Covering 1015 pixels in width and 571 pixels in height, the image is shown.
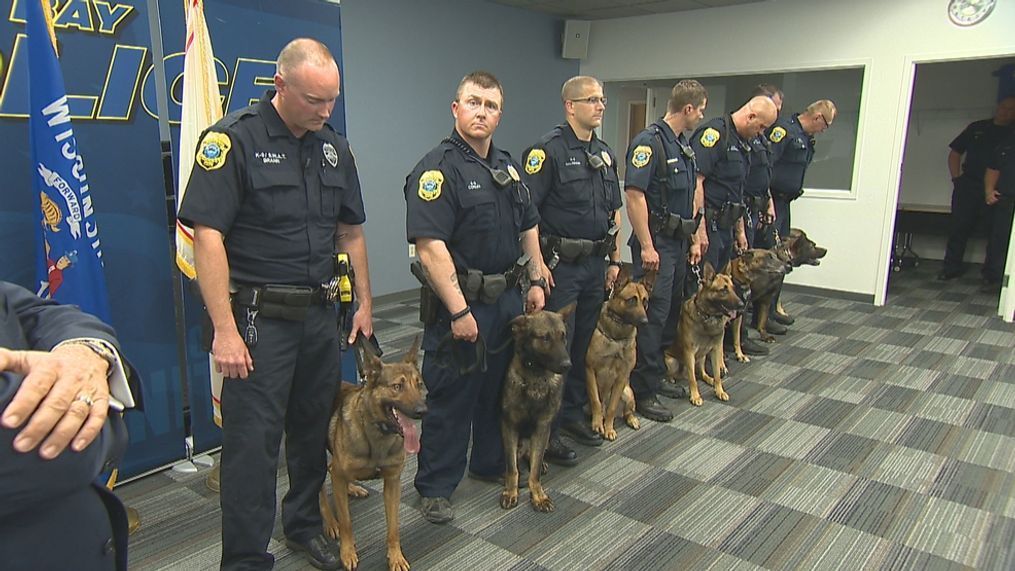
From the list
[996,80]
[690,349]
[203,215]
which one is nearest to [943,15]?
[996,80]

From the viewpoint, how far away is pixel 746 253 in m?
4.30

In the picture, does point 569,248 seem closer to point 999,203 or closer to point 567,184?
point 567,184

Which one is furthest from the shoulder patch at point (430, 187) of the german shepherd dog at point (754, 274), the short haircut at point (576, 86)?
the german shepherd dog at point (754, 274)

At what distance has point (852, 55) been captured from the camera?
224 inches

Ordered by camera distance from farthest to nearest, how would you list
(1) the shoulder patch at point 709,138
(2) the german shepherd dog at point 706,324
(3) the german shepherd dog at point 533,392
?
(1) the shoulder patch at point 709,138
(2) the german shepherd dog at point 706,324
(3) the german shepherd dog at point 533,392

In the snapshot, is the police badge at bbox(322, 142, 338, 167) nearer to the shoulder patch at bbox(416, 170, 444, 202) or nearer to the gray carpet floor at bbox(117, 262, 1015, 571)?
the shoulder patch at bbox(416, 170, 444, 202)

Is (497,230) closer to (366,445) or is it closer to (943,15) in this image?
(366,445)

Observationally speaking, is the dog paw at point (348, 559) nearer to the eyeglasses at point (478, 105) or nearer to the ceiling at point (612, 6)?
the eyeglasses at point (478, 105)

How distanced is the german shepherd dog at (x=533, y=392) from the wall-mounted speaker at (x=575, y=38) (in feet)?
17.3

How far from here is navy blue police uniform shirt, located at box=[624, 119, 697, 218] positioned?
330 centimetres

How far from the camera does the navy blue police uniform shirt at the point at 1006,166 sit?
6055 mm

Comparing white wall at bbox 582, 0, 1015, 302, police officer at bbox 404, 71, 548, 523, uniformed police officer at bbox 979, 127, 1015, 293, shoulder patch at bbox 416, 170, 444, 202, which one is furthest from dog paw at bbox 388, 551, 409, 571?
uniformed police officer at bbox 979, 127, 1015, 293

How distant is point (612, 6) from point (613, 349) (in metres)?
4.61

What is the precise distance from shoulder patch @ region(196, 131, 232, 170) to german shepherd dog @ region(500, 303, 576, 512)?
1216mm
